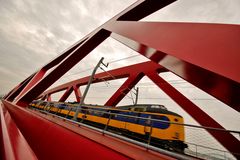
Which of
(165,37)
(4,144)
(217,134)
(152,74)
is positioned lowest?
(4,144)

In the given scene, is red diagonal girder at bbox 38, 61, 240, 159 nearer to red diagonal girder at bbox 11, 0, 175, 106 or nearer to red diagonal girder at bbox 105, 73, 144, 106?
red diagonal girder at bbox 105, 73, 144, 106

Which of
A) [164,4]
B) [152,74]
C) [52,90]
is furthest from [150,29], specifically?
[52,90]

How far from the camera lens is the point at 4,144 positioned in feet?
2.32

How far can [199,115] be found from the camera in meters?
6.17

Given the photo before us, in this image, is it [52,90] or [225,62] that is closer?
[225,62]

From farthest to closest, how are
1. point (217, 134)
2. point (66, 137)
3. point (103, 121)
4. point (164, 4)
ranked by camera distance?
point (103, 121), point (217, 134), point (164, 4), point (66, 137)

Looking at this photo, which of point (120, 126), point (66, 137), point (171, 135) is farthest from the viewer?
point (120, 126)

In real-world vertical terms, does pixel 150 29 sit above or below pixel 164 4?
below

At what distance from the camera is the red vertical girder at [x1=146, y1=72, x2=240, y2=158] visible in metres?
5.06

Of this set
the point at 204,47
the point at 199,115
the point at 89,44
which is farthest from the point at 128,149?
the point at 199,115

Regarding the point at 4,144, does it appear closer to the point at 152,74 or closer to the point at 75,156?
the point at 75,156

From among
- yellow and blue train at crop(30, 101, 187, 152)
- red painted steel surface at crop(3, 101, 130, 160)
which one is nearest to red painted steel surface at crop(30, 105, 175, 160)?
red painted steel surface at crop(3, 101, 130, 160)

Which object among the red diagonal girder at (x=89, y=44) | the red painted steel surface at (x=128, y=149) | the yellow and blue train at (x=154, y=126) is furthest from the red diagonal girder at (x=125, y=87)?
the red painted steel surface at (x=128, y=149)

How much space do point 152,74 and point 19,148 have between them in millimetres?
8550
